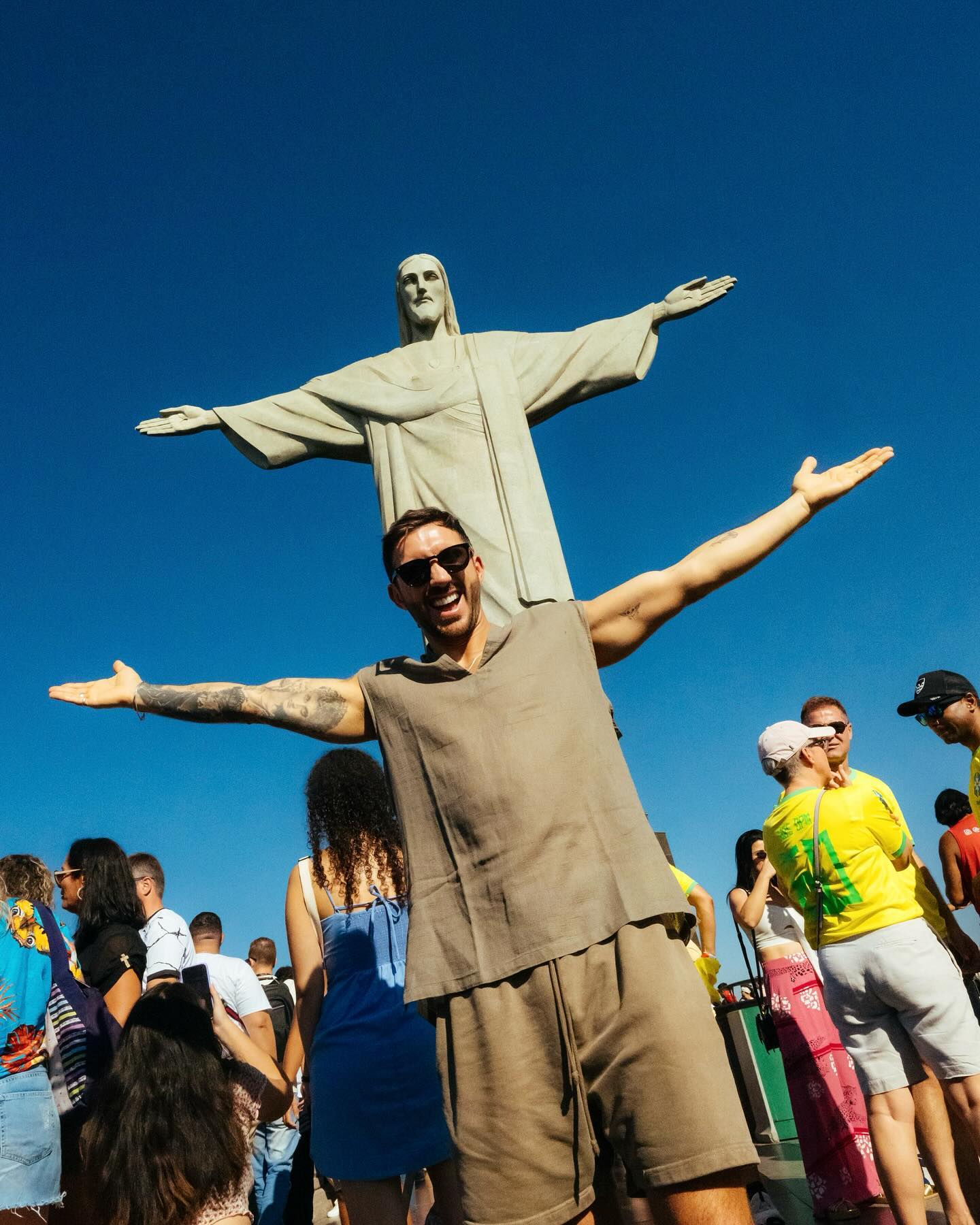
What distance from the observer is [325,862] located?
144 inches

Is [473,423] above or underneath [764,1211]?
above

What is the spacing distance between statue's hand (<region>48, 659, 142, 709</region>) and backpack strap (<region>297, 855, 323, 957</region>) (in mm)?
1080

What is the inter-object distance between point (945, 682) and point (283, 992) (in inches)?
181

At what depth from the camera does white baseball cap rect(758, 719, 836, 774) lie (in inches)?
172

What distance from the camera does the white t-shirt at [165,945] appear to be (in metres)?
4.50

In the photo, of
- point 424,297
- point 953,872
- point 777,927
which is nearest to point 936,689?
point 953,872

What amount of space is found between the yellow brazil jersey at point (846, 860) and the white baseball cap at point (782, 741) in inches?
6.4

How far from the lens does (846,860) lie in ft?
13.3

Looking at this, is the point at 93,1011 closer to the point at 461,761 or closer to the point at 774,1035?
the point at 461,761

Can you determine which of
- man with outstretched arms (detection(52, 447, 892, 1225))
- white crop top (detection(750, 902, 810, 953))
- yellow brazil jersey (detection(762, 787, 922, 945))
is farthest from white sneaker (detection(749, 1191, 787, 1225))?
man with outstretched arms (detection(52, 447, 892, 1225))

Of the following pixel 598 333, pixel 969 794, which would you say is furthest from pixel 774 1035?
pixel 598 333

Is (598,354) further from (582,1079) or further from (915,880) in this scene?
(582,1079)

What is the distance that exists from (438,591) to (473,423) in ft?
7.80

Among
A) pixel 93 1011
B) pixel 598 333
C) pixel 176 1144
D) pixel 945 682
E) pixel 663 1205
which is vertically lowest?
pixel 663 1205
